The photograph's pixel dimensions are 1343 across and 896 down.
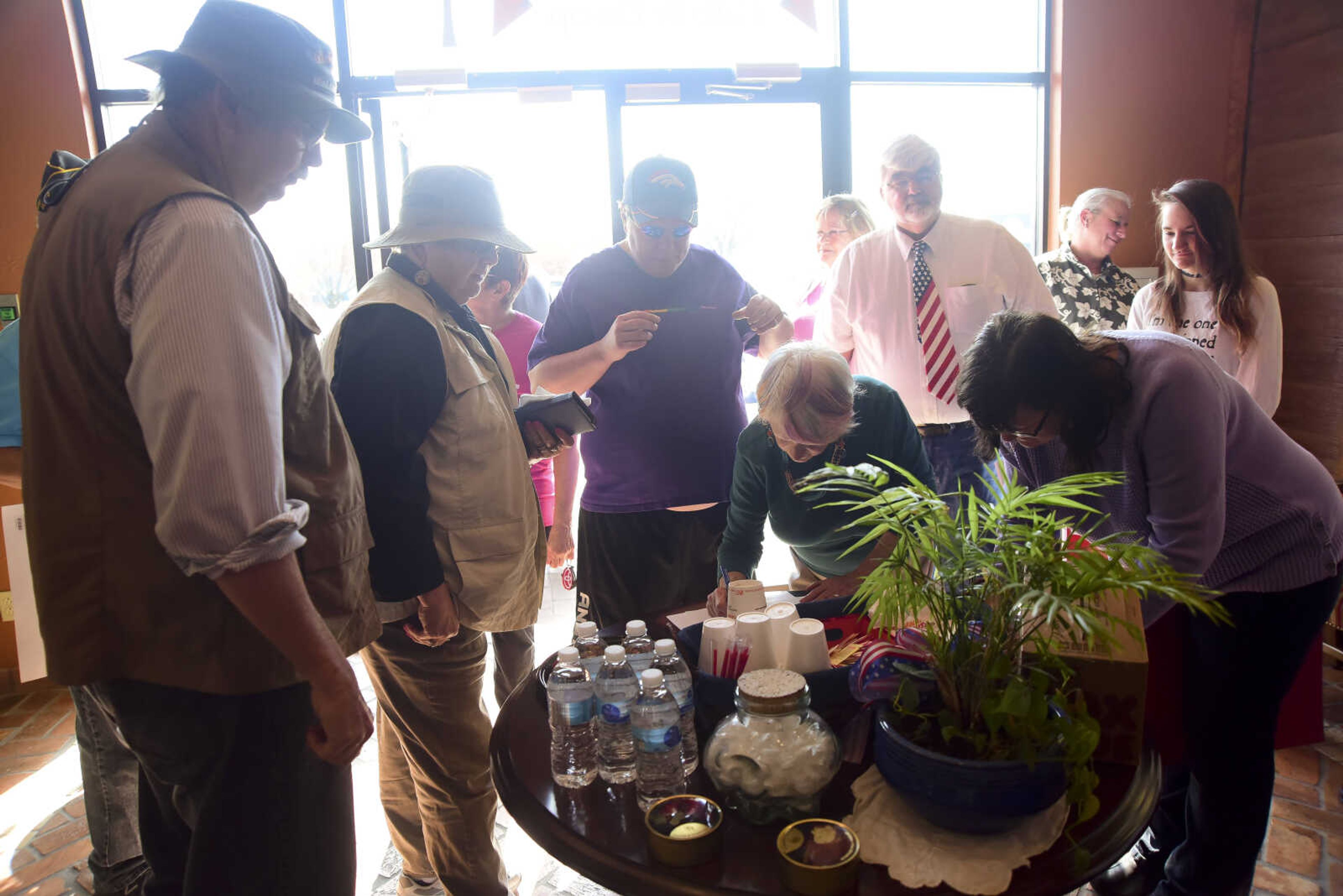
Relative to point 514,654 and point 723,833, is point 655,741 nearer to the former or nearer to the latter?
point 723,833

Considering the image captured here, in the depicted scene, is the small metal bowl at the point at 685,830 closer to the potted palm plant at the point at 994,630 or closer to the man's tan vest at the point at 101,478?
the potted palm plant at the point at 994,630

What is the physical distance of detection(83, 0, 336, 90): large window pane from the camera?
10.5ft

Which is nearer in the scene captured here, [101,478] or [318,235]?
[101,478]

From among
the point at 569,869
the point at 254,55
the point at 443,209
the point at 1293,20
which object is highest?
the point at 1293,20

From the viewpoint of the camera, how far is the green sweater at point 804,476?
5.92ft

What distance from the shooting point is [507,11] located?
10.6ft

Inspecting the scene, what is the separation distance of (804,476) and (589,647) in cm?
71

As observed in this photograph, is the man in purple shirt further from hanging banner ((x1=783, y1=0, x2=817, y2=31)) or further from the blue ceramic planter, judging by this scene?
hanging banner ((x1=783, y1=0, x2=817, y2=31))

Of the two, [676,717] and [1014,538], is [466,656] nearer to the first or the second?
[676,717]

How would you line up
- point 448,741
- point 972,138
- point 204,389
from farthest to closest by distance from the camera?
point 972,138 < point 448,741 < point 204,389

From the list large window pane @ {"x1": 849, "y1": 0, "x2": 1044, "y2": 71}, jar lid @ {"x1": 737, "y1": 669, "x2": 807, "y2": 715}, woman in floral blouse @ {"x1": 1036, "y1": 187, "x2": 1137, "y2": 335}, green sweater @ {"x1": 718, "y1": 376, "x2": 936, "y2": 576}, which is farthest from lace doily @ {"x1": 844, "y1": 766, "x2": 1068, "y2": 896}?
large window pane @ {"x1": 849, "y1": 0, "x2": 1044, "y2": 71}

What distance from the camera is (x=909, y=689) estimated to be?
3.21ft

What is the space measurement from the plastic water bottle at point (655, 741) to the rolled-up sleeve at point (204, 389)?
46 centimetres

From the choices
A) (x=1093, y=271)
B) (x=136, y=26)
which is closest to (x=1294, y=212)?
(x=1093, y=271)
